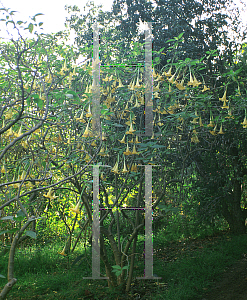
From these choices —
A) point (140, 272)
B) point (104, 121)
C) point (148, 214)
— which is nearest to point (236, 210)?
point (140, 272)

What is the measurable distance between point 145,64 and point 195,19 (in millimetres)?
2318

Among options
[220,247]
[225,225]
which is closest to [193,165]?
[220,247]

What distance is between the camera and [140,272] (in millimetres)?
3338

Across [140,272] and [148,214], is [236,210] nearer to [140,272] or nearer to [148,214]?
[140,272]

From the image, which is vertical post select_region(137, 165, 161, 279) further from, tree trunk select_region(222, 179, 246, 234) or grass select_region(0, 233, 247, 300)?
tree trunk select_region(222, 179, 246, 234)

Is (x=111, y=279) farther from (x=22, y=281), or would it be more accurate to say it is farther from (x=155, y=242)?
(x=155, y=242)

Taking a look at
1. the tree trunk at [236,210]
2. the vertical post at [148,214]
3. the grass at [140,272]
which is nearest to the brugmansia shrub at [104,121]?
the vertical post at [148,214]

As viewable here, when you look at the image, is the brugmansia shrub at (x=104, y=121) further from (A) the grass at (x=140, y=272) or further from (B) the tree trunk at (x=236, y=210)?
(B) the tree trunk at (x=236, y=210)

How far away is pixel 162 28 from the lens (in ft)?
14.3

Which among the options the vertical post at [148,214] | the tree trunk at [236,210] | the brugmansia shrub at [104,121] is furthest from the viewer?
the tree trunk at [236,210]

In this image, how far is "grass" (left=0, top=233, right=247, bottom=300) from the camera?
8.87 ft

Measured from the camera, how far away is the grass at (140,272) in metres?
2.71

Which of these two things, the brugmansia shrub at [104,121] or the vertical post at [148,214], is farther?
the vertical post at [148,214]

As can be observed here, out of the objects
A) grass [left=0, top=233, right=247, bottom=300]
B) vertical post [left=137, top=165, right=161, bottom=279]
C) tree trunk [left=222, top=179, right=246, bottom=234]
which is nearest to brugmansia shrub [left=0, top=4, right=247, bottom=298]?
vertical post [left=137, top=165, right=161, bottom=279]
